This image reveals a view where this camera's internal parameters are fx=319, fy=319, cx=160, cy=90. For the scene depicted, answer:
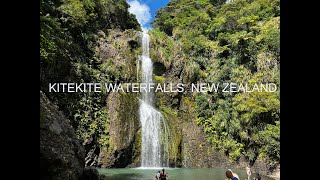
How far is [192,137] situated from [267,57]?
5.80 m

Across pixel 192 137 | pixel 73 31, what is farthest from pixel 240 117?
pixel 73 31

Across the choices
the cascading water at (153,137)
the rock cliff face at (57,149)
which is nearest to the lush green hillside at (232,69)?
the cascading water at (153,137)

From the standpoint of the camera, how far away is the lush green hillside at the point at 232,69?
14.3 meters

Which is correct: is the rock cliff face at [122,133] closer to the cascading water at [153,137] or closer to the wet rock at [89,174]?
the cascading water at [153,137]

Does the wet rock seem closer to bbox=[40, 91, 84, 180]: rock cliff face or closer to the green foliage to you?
bbox=[40, 91, 84, 180]: rock cliff face

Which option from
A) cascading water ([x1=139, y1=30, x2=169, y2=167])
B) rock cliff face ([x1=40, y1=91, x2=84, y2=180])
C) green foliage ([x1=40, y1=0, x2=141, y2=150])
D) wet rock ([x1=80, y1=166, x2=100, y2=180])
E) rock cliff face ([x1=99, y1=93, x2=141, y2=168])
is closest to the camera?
rock cliff face ([x1=40, y1=91, x2=84, y2=180])

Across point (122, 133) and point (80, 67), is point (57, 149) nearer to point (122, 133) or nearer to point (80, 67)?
point (122, 133)

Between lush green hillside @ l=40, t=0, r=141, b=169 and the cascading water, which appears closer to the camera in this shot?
lush green hillside @ l=40, t=0, r=141, b=169

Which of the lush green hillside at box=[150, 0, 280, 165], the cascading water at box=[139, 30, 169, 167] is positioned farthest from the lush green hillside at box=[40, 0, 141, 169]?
the lush green hillside at box=[150, 0, 280, 165]

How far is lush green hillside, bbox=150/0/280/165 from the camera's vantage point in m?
14.3

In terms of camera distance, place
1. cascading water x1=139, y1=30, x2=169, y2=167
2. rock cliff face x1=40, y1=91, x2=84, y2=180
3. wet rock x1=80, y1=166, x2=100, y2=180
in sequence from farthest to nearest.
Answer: cascading water x1=139, y1=30, x2=169, y2=167 → wet rock x1=80, y1=166, x2=100, y2=180 → rock cliff face x1=40, y1=91, x2=84, y2=180

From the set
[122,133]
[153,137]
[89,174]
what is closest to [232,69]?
[153,137]
